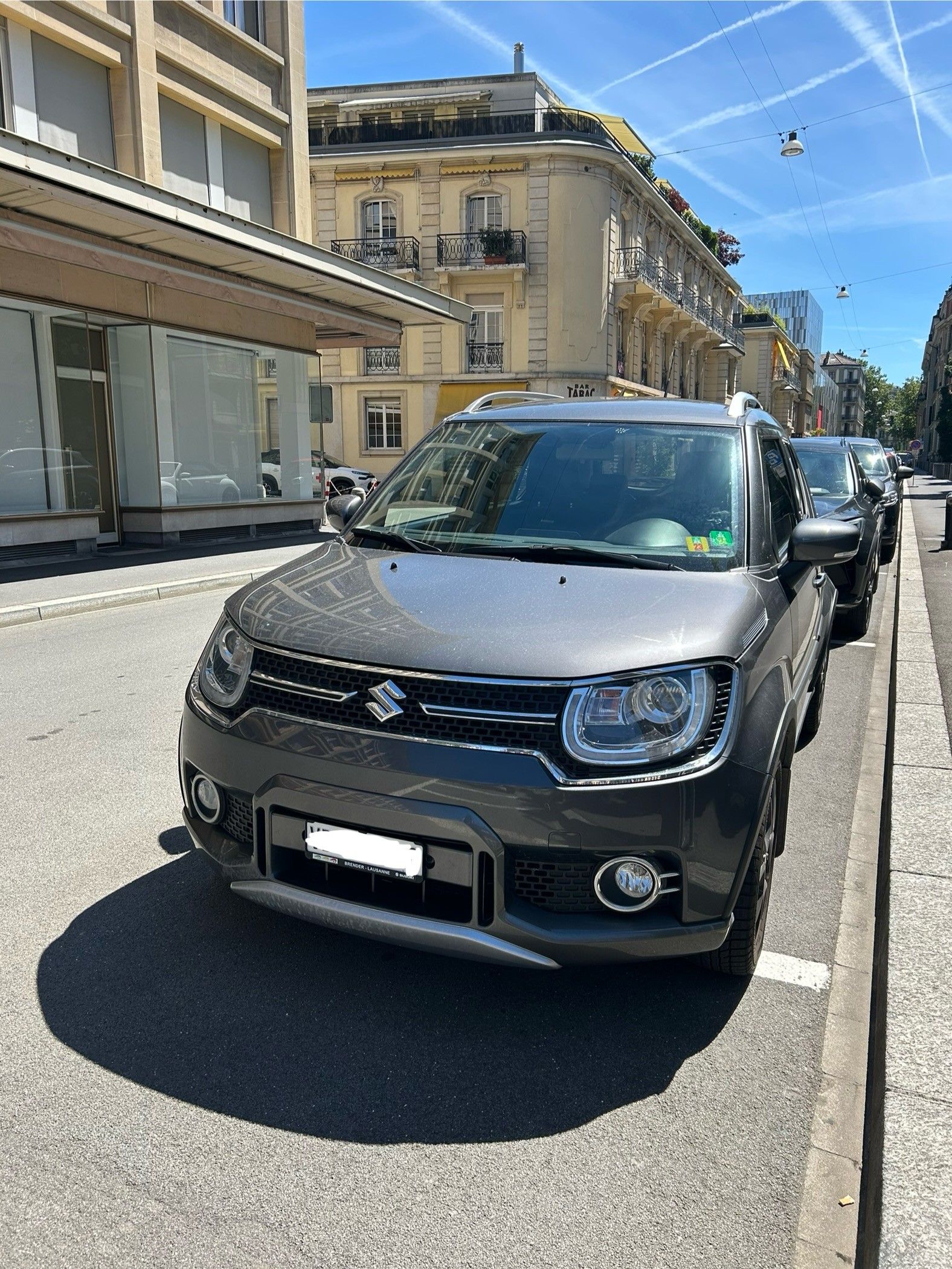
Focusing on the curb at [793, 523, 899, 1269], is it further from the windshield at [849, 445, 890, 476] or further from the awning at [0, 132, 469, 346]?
the awning at [0, 132, 469, 346]

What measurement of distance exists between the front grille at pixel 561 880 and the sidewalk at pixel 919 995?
70cm

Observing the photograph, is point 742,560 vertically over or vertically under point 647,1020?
over

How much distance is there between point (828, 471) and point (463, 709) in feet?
27.1

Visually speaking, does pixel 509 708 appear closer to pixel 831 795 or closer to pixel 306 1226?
pixel 306 1226

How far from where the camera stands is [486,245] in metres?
33.4

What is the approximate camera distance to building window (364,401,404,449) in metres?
35.6

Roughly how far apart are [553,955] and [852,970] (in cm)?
122

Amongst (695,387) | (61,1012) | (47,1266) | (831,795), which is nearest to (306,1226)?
(47,1266)

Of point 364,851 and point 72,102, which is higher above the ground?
point 72,102

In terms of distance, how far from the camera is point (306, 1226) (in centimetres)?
196

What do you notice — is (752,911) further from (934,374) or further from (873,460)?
(934,374)

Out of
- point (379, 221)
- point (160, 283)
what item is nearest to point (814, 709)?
point (160, 283)

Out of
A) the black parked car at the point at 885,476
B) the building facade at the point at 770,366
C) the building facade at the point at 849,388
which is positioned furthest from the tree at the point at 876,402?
the black parked car at the point at 885,476

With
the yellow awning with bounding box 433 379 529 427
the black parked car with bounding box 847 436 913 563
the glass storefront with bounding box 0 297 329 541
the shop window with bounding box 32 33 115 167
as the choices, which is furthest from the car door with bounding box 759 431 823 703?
the yellow awning with bounding box 433 379 529 427
